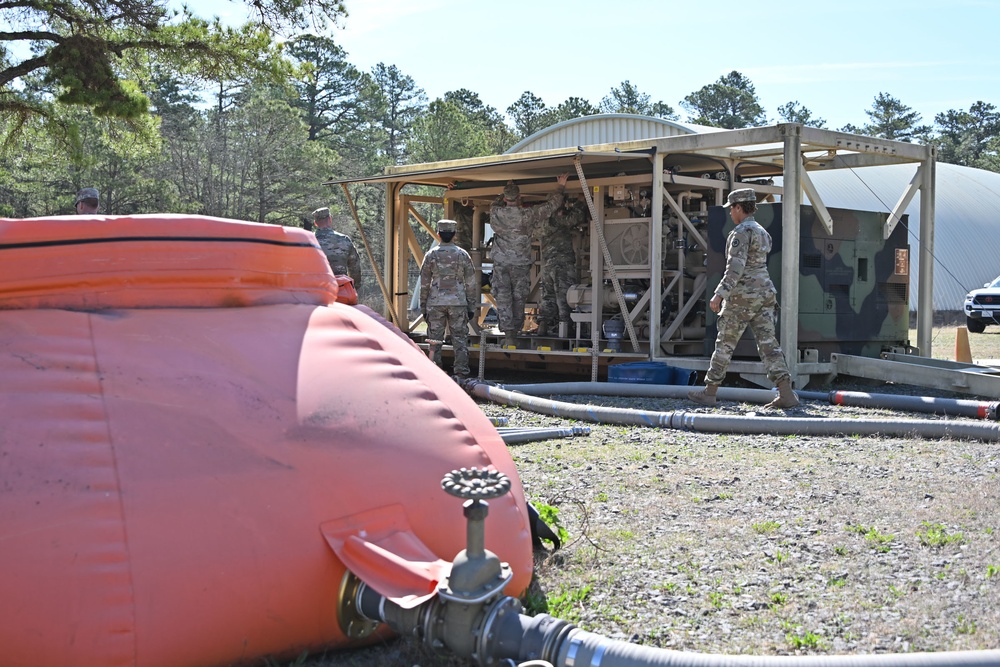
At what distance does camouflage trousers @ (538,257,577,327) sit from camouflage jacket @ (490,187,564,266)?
394 mm

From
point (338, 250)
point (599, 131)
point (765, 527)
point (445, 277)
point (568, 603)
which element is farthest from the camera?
point (599, 131)

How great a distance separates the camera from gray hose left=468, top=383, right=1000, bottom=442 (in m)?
7.89

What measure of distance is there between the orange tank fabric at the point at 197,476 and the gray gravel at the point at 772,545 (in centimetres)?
43

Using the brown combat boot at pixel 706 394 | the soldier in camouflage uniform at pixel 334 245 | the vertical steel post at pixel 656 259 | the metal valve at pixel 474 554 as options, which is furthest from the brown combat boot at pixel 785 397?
the metal valve at pixel 474 554

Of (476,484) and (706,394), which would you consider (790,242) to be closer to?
(706,394)

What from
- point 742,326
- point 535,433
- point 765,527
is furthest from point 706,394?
point 765,527

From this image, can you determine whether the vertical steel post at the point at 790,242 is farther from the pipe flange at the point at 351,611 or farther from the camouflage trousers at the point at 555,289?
the pipe flange at the point at 351,611

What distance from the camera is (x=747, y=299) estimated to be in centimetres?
971

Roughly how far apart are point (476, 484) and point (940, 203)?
37.9 metres

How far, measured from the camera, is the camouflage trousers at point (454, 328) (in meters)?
12.4

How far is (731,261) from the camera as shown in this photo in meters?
9.66

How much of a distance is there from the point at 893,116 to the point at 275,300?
77.8 metres

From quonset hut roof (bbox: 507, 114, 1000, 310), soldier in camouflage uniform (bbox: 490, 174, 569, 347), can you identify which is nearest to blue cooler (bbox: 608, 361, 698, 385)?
soldier in camouflage uniform (bbox: 490, 174, 569, 347)

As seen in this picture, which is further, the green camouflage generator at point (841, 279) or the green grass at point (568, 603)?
the green camouflage generator at point (841, 279)
